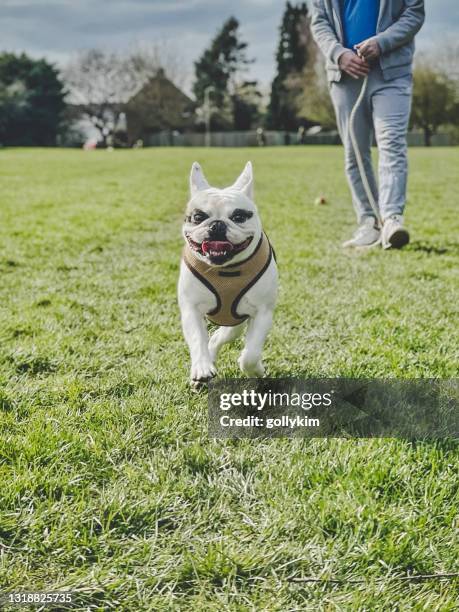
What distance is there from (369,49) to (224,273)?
374 centimetres

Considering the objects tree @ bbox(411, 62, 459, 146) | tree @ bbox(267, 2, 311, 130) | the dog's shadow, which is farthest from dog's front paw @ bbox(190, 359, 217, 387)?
tree @ bbox(267, 2, 311, 130)

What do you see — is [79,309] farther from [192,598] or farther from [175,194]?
[175,194]

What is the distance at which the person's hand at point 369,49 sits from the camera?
220 inches

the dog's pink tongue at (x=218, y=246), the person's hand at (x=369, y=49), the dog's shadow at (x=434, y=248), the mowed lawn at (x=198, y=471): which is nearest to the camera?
the mowed lawn at (x=198, y=471)

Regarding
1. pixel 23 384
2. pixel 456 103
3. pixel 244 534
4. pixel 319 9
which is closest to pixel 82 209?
pixel 319 9

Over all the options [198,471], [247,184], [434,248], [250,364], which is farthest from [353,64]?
[198,471]

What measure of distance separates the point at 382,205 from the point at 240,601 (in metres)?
4.76

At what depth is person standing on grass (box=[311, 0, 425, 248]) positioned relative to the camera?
5730 mm

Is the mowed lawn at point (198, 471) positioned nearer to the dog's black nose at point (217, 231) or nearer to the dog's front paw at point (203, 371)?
the dog's front paw at point (203, 371)

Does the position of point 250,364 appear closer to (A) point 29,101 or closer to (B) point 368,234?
Result: (B) point 368,234

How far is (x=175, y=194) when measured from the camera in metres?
12.6

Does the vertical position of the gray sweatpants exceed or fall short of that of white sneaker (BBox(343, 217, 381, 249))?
it exceeds it

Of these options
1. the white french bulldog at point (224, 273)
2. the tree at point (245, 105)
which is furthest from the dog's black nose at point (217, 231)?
the tree at point (245, 105)

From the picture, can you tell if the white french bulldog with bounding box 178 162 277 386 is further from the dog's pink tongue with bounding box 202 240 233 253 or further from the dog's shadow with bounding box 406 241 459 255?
the dog's shadow with bounding box 406 241 459 255
